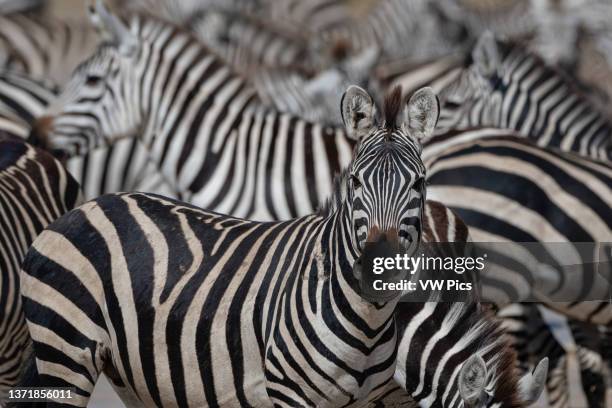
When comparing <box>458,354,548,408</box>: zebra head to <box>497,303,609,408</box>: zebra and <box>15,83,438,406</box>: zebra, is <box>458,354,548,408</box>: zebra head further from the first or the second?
<box>497,303,609,408</box>: zebra

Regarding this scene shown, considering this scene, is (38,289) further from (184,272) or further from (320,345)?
(320,345)

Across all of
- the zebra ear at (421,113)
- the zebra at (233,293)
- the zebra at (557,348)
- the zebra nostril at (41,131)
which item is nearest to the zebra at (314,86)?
the zebra nostril at (41,131)

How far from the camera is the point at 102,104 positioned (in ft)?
23.4

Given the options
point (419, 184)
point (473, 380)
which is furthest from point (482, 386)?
point (419, 184)

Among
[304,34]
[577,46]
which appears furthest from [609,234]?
[304,34]

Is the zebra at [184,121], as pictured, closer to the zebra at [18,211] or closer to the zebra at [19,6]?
the zebra at [18,211]

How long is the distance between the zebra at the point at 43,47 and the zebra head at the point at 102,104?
9.94 ft

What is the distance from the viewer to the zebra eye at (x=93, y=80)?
715 cm

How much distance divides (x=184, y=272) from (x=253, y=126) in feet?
8.31

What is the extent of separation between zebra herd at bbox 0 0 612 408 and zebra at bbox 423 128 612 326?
11mm

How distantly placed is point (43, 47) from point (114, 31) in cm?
380

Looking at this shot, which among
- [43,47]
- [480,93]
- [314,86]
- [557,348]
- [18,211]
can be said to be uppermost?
[43,47]

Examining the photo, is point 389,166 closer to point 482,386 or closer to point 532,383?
point 482,386

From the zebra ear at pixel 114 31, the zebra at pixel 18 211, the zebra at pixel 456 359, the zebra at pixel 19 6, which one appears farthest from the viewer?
the zebra at pixel 19 6
